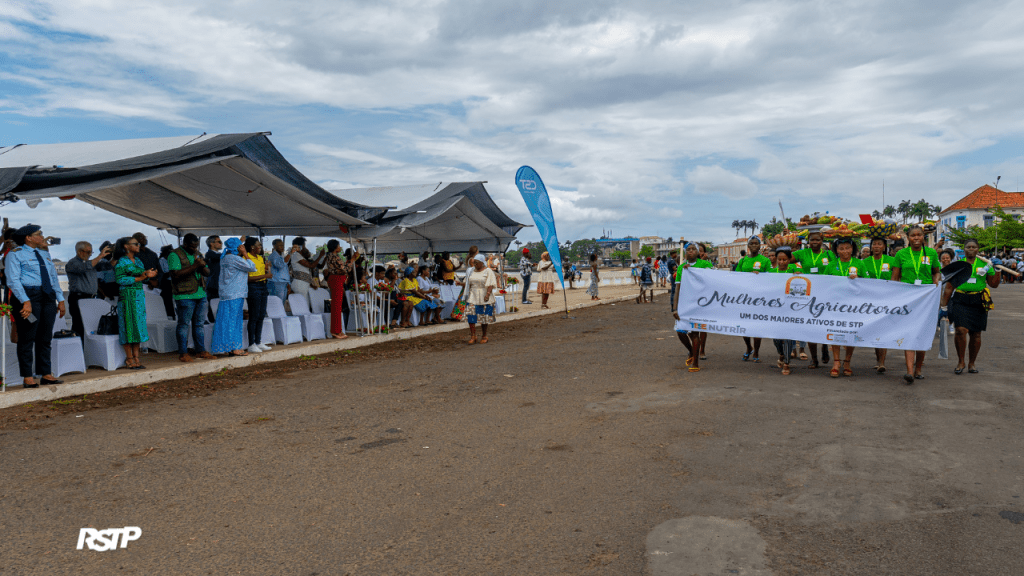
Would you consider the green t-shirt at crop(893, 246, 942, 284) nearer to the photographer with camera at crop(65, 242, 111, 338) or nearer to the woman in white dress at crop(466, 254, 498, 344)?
the woman in white dress at crop(466, 254, 498, 344)

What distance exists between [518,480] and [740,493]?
4.92ft

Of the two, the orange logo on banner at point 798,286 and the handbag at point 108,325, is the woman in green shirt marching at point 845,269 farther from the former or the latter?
the handbag at point 108,325

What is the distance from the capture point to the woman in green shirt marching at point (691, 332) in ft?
29.1

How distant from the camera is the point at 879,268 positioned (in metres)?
8.74

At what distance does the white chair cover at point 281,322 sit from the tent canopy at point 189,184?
177cm

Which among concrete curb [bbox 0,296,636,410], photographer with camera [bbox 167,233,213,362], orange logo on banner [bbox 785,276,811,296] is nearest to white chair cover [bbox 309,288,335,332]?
concrete curb [bbox 0,296,636,410]

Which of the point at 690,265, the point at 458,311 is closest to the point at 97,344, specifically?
the point at 690,265

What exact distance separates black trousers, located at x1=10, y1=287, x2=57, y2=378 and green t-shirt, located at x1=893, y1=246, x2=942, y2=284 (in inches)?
414

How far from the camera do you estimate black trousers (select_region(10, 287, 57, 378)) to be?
727 centimetres

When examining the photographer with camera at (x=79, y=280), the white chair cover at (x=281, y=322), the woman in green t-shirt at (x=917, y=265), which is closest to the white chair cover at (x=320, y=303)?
the white chair cover at (x=281, y=322)

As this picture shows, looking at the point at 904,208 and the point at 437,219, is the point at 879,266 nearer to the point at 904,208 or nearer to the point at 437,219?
the point at 437,219

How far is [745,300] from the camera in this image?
906cm

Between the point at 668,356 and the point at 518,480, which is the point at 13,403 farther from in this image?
the point at 668,356

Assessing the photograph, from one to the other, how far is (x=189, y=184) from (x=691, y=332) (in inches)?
329
